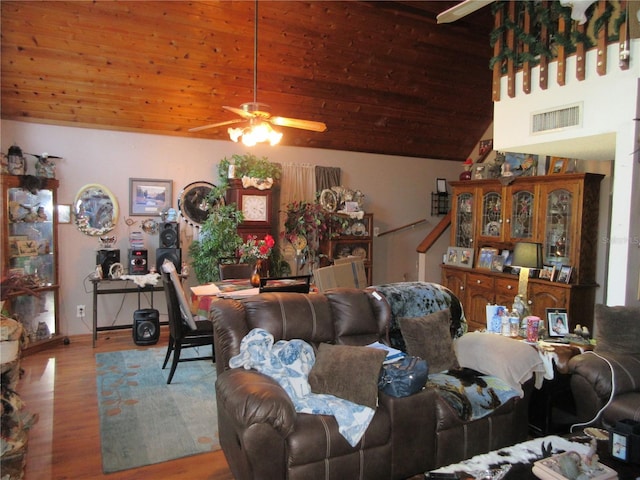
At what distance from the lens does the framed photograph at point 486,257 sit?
5707 mm

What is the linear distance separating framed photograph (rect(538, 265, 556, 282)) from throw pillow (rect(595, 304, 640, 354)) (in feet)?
6.54

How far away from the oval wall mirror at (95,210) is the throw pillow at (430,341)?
382 centimetres

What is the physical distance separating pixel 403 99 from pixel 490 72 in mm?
1253

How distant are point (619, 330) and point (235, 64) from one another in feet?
14.2

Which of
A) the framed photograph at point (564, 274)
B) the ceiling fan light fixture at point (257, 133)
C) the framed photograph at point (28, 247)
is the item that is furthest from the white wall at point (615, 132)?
the framed photograph at point (28, 247)

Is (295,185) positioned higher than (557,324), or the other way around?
(295,185)

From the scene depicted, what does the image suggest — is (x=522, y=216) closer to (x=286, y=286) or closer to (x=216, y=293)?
(x=286, y=286)

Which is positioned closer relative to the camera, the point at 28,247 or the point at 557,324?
the point at 557,324

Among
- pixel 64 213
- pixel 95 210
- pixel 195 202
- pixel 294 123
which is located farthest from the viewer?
pixel 195 202

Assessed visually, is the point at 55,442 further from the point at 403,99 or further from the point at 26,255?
the point at 403,99

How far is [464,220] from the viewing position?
20.5 ft

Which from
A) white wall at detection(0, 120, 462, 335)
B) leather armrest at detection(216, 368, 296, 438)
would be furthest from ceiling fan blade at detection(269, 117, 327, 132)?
white wall at detection(0, 120, 462, 335)

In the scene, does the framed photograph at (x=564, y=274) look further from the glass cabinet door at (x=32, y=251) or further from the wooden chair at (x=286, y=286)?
the glass cabinet door at (x=32, y=251)

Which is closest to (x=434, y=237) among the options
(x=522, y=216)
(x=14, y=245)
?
(x=522, y=216)
